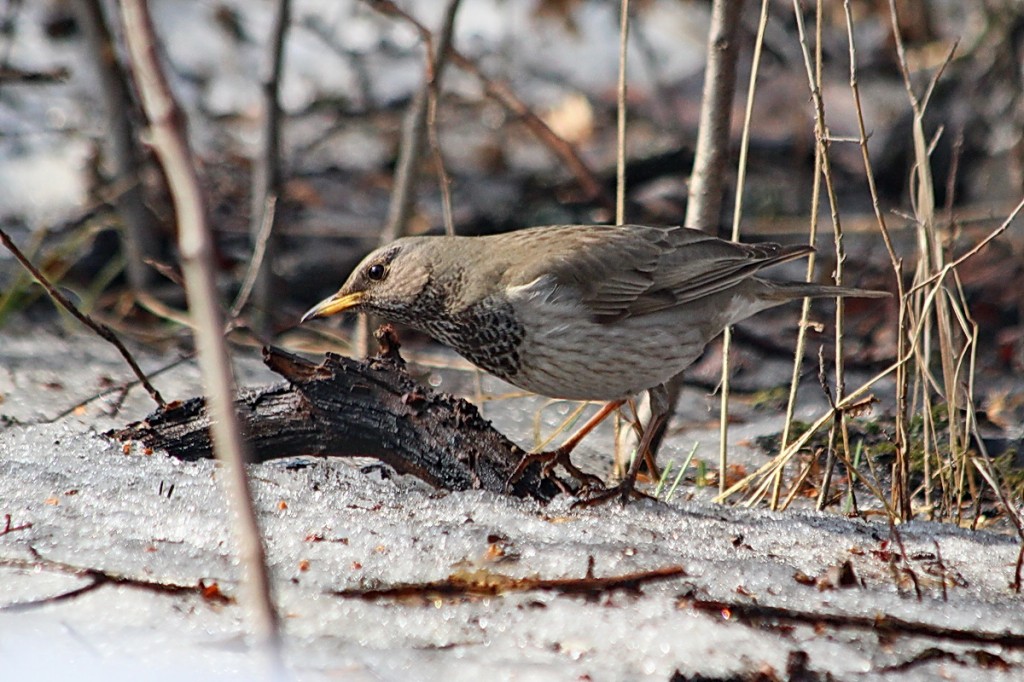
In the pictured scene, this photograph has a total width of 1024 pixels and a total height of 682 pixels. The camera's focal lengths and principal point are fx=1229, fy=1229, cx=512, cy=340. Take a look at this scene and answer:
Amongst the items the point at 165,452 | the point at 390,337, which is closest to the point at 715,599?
the point at 390,337

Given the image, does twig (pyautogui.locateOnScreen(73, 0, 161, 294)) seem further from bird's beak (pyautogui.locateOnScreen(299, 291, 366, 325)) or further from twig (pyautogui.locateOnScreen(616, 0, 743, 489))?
twig (pyautogui.locateOnScreen(616, 0, 743, 489))

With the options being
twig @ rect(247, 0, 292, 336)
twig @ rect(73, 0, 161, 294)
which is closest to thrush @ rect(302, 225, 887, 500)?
twig @ rect(247, 0, 292, 336)

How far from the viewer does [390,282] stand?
475cm

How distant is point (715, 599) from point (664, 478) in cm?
134

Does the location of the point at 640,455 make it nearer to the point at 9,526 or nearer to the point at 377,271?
the point at 377,271

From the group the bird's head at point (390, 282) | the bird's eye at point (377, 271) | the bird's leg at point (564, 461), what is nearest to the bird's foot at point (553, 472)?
the bird's leg at point (564, 461)

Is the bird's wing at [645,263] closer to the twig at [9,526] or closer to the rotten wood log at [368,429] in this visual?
the rotten wood log at [368,429]

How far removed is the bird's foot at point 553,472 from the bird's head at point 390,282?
84 centimetres

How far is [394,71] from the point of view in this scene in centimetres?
943

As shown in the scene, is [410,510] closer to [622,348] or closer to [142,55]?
[622,348]

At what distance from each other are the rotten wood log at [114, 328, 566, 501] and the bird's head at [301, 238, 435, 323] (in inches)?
26.5

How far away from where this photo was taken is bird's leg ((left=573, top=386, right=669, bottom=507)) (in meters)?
4.04

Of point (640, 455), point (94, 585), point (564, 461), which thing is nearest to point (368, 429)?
point (564, 461)

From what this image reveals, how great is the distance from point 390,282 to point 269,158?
2308mm
